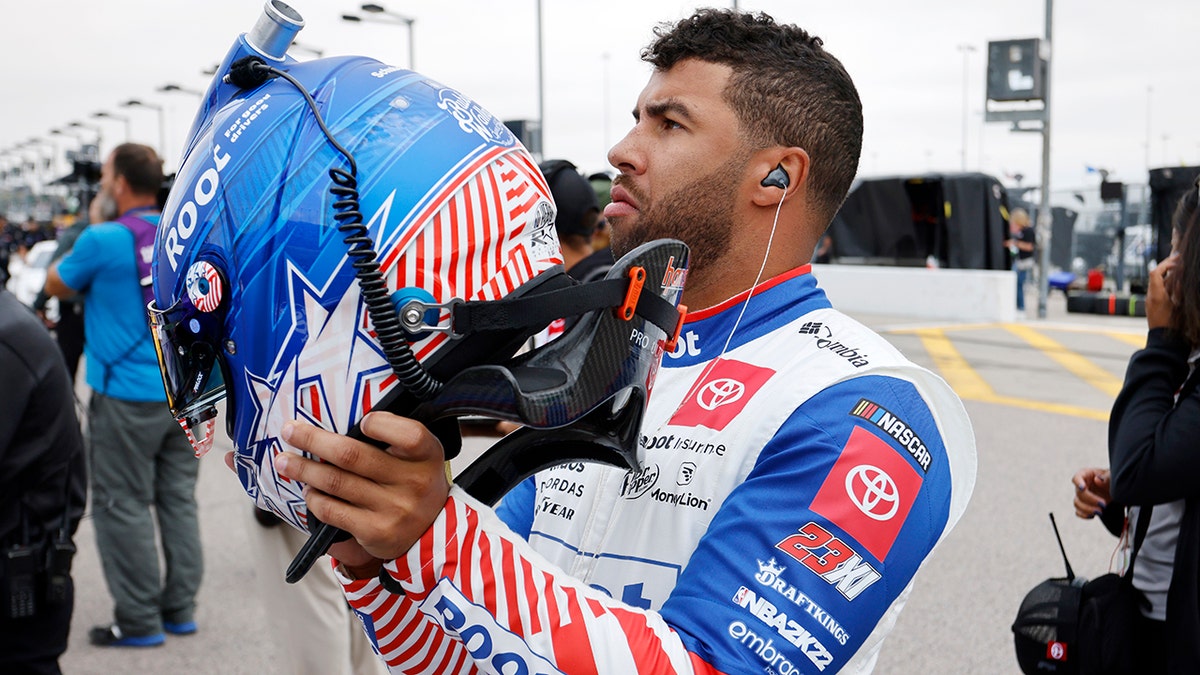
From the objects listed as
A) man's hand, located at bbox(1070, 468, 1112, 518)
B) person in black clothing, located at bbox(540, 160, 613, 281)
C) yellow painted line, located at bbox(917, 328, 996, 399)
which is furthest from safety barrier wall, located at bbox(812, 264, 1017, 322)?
man's hand, located at bbox(1070, 468, 1112, 518)

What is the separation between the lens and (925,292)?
16.5 m

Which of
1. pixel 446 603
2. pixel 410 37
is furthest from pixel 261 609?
pixel 410 37

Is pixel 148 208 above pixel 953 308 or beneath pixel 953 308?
above

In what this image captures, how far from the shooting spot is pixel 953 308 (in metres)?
16.1

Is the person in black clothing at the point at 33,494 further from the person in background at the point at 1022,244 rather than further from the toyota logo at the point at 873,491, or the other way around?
the person in background at the point at 1022,244

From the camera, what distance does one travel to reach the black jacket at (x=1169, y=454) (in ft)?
7.16

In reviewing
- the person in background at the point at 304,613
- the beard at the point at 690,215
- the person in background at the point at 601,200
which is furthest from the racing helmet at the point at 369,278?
the person in background at the point at 601,200

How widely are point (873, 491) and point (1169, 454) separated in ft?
4.46

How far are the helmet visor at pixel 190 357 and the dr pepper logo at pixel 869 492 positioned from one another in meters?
0.68

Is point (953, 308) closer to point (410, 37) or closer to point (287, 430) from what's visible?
point (410, 37)

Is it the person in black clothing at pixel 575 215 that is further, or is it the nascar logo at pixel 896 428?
the person in black clothing at pixel 575 215

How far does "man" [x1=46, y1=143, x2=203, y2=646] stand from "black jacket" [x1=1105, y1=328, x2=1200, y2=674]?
3.67 m

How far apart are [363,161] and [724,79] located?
691mm

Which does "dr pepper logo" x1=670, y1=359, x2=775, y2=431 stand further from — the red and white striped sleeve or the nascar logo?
the red and white striped sleeve
